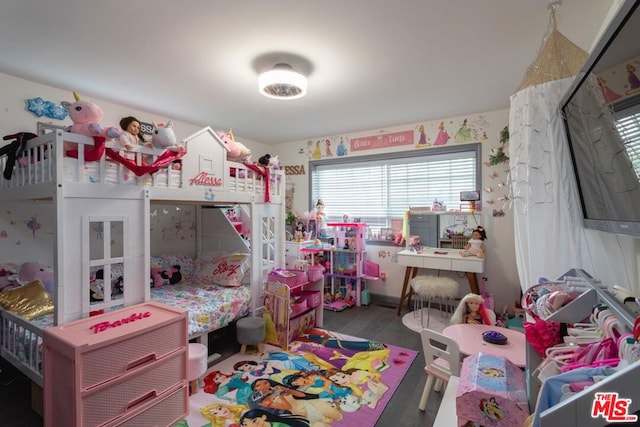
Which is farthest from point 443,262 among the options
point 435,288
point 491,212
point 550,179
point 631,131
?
point 631,131

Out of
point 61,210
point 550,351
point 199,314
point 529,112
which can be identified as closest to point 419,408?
point 550,351

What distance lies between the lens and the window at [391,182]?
3.80 meters

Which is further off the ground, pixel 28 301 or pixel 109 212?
pixel 109 212

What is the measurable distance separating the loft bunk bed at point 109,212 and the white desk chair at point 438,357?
1692mm

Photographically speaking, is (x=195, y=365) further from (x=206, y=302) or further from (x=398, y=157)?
(x=398, y=157)

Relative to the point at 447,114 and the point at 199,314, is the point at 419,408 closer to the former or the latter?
the point at 199,314

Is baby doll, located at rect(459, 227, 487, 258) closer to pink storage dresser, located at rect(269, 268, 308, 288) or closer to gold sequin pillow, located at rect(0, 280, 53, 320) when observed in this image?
pink storage dresser, located at rect(269, 268, 308, 288)

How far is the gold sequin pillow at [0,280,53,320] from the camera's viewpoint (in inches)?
84.8

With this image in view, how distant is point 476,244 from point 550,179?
190cm

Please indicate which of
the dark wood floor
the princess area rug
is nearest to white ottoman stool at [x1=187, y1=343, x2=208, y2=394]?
the princess area rug

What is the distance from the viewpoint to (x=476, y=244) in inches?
131

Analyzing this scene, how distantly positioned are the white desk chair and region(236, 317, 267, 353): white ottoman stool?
1.40 m

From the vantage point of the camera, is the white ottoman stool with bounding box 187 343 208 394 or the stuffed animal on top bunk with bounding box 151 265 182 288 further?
the stuffed animal on top bunk with bounding box 151 265 182 288

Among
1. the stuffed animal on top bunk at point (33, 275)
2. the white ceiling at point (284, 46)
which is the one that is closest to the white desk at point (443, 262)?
the white ceiling at point (284, 46)
